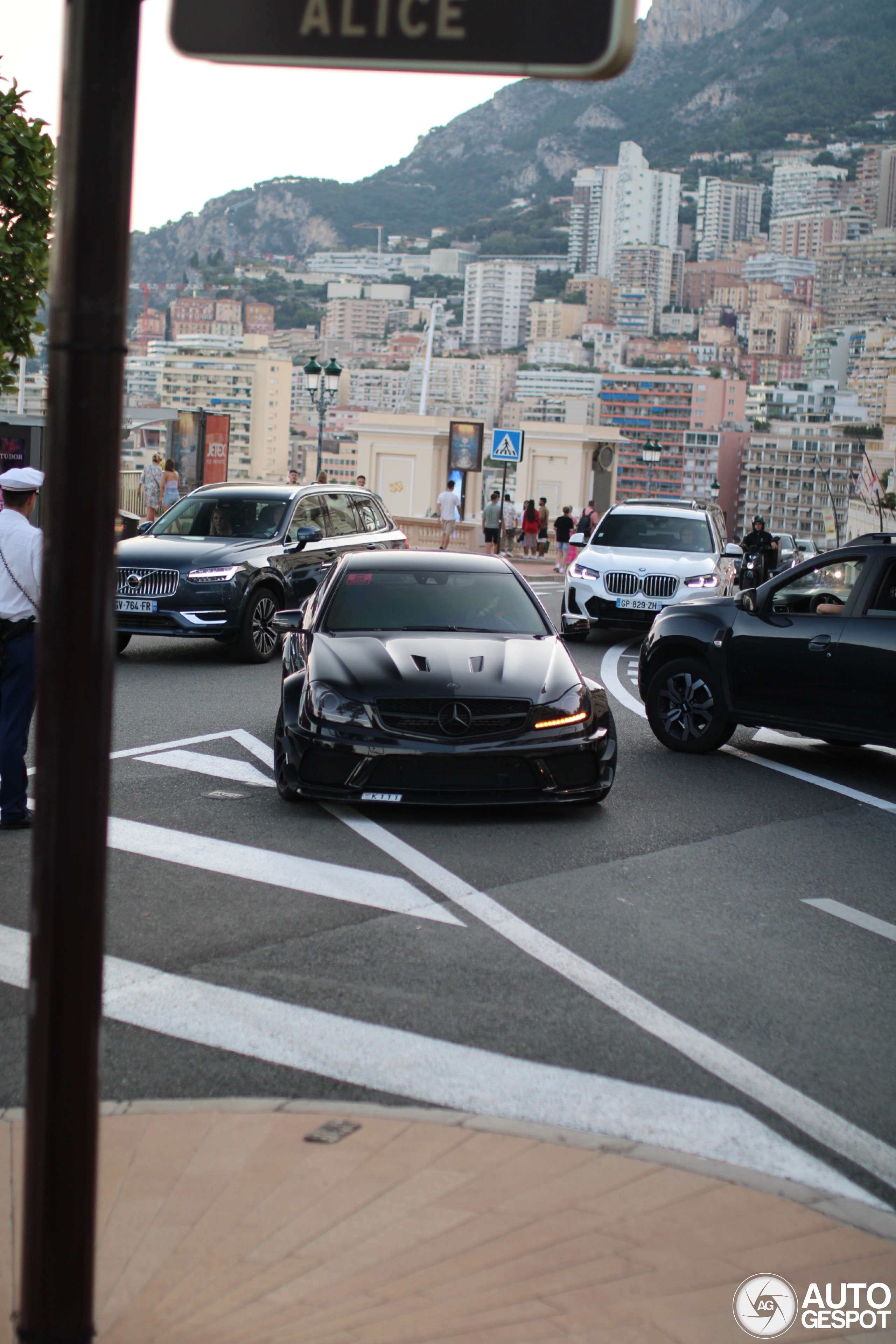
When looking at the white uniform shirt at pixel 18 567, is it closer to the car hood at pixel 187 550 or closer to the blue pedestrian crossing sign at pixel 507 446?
the car hood at pixel 187 550

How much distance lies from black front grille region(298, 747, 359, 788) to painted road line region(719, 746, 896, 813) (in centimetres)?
343

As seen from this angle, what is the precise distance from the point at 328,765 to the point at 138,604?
6.85 meters

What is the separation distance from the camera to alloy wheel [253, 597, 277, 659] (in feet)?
47.9

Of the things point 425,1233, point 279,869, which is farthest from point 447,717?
point 425,1233

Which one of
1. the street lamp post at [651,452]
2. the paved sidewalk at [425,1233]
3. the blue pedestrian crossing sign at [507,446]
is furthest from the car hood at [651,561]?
the street lamp post at [651,452]

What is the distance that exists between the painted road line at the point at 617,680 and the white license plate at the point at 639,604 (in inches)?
21.7

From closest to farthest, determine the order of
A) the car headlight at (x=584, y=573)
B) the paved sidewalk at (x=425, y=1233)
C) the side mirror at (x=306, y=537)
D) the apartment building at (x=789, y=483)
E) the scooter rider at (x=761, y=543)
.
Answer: the paved sidewalk at (x=425, y=1233), the side mirror at (x=306, y=537), the car headlight at (x=584, y=573), the scooter rider at (x=761, y=543), the apartment building at (x=789, y=483)

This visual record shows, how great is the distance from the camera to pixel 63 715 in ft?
7.48

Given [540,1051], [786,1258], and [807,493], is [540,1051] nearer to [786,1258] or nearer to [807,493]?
[786,1258]

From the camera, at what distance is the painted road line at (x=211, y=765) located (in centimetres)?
904

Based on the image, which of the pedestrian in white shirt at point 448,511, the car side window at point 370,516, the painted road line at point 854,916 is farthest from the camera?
the pedestrian in white shirt at point 448,511

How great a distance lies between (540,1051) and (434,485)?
36.5 meters

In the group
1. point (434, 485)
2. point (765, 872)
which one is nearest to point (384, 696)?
point (765, 872)

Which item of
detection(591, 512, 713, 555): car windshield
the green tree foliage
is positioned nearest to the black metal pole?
the green tree foliage
